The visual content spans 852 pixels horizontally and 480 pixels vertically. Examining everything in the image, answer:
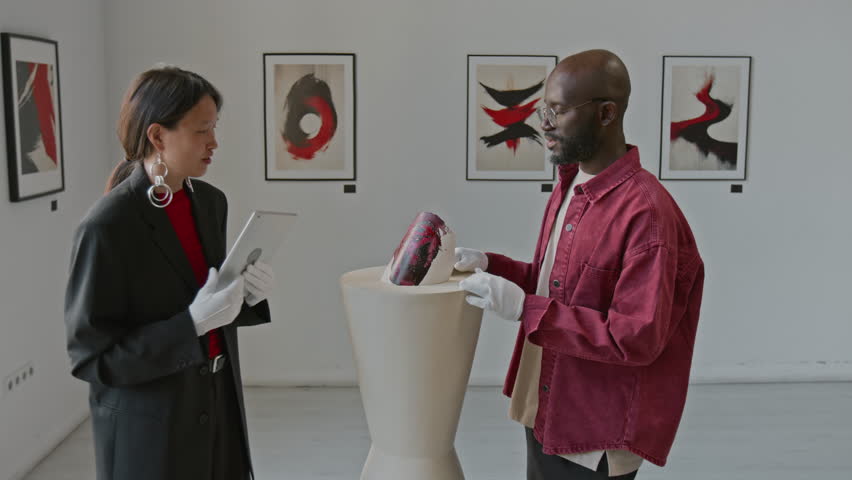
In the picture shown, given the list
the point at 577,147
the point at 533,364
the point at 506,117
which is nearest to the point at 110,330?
the point at 533,364

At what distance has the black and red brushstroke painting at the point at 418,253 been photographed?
99.0 inches

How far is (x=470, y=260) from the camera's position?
2.67m

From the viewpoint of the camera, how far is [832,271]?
5.24 meters

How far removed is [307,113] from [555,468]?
3.23 m

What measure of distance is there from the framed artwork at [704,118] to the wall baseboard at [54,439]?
370 centimetres

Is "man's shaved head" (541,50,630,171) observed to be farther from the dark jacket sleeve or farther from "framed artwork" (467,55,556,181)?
"framed artwork" (467,55,556,181)

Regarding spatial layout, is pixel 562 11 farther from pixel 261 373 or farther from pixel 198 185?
pixel 198 185

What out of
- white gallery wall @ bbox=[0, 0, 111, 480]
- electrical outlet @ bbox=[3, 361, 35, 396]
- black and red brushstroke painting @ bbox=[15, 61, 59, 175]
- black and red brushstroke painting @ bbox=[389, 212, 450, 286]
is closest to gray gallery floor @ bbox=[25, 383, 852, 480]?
white gallery wall @ bbox=[0, 0, 111, 480]

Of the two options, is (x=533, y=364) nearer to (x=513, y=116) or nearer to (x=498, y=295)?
(x=498, y=295)

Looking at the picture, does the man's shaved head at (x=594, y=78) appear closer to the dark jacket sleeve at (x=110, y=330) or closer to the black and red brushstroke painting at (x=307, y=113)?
the dark jacket sleeve at (x=110, y=330)

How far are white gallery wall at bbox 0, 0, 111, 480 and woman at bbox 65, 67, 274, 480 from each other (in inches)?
75.1

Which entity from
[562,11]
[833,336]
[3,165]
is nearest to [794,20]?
[562,11]

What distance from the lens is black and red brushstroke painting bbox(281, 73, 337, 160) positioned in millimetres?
4922

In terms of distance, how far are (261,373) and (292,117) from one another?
5.29 feet
